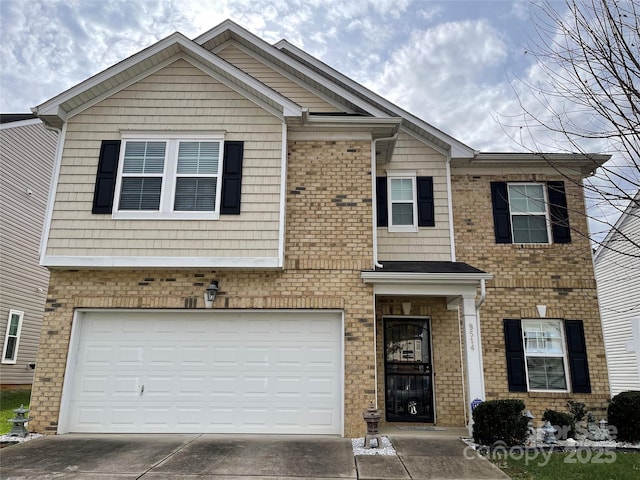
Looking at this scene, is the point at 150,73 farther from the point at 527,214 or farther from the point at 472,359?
the point at 527,214

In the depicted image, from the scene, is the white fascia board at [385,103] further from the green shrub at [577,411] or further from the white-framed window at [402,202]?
the green shrub at [577,411]

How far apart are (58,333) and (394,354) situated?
254 inches

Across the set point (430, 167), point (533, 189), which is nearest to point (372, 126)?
point (430, 167)

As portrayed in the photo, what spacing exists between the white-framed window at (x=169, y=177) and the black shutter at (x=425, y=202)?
447cm

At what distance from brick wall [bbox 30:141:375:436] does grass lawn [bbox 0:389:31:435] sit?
6.19 ft

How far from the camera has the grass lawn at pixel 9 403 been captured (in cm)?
906

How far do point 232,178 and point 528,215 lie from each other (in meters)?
6.65

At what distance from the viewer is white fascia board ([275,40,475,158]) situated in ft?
33.4

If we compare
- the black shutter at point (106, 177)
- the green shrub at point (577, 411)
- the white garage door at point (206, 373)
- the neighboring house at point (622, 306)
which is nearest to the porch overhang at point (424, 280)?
the white garage door at point (206, 373)

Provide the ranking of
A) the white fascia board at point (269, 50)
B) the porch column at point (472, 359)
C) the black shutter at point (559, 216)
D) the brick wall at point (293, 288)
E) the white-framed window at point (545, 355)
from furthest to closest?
the black shutter at point (559, 216) → the white fascia board at point (269, 50) → the white-framed window at point (545, 355) → the brick wall at point (293, 288) → the porch column at point (472, 359)

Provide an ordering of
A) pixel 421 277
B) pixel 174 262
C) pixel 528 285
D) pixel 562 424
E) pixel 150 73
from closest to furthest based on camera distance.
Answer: pixel 562 424, pixel 174 262, pixel 421 277, pixel 150 73, pixel 528 285

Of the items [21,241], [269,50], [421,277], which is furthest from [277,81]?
[21,241]

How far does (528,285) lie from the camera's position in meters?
9.80

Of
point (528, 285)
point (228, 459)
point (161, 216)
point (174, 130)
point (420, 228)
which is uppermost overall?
point (174, 130)
